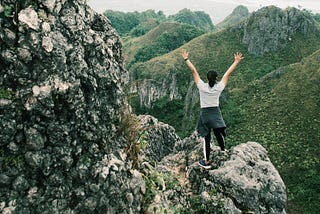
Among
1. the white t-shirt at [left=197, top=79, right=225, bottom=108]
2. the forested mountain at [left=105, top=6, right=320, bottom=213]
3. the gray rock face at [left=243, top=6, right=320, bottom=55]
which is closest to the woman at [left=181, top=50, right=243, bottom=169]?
the white t-shirt at [left=197, top=79, right=225, bottom=108]

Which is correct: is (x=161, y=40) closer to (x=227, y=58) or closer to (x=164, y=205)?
(x=227, y=58)

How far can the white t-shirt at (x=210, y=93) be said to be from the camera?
8430mm

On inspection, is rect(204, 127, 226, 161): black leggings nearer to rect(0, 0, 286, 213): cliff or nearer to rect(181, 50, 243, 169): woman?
rect(181, 50, 243, 169): woman

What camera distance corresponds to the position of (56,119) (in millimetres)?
5840

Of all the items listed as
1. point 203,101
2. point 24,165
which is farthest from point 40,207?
point 203,101

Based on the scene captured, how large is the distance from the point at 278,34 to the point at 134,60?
5103 centimetres

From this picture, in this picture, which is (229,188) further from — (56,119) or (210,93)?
(56,119)

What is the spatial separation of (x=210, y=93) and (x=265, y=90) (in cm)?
5440

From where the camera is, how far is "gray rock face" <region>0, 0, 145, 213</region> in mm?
5504

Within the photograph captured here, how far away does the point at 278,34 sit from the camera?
282 ft

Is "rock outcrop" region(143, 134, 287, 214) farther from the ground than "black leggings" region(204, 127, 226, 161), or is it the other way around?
"black leggings" region(204, 127, 226, 161)

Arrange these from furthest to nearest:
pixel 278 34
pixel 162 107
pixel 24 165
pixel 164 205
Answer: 1. pixel 278 34
2. pixel 162 107
3. pixel 164 205
4. pixel 24 165

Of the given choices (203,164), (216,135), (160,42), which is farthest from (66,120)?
(160,42)

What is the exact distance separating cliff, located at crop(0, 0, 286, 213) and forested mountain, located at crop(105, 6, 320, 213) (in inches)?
74.9
